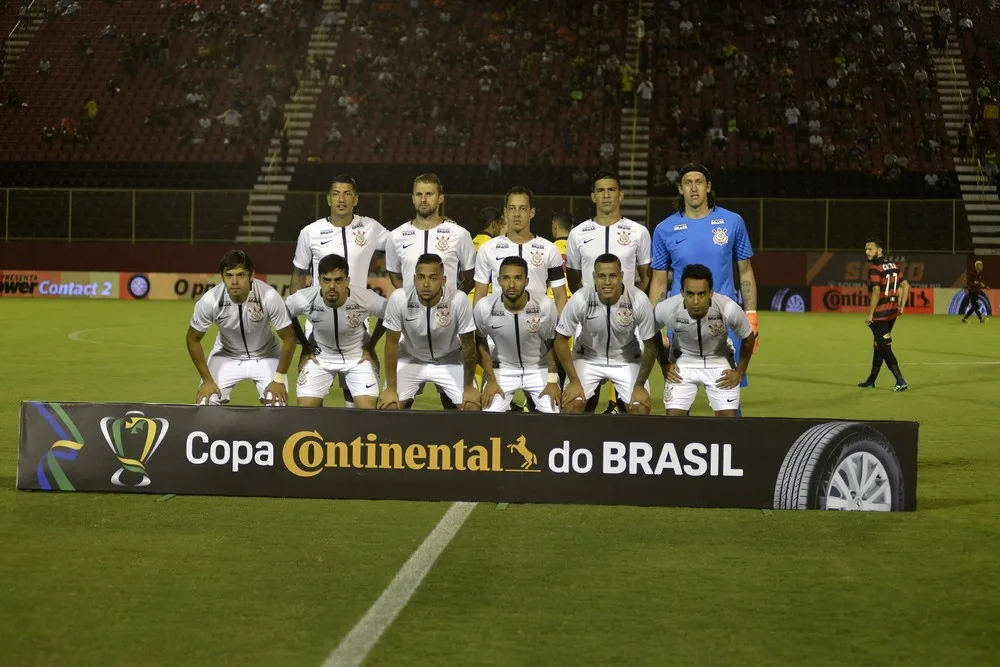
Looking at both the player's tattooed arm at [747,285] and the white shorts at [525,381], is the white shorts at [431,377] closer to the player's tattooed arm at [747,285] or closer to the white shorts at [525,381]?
the white shorts at [525,381]

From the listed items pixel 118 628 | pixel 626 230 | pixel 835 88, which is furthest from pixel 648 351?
pixel 835 88

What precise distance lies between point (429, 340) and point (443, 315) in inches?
9.3

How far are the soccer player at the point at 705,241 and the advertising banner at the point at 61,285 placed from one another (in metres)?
27.1

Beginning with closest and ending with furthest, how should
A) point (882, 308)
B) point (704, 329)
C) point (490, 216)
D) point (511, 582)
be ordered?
point (511, 582), point (704, 329), point (490, 216), point (882, 308)

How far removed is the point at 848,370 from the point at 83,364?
10.4 meters

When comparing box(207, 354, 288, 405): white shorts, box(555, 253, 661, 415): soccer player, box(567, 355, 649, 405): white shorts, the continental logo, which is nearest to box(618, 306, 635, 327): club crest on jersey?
box(555, 253, 661, 415): soccer player

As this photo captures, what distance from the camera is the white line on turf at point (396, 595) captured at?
4.63 m

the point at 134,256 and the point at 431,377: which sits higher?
the point at 134,256

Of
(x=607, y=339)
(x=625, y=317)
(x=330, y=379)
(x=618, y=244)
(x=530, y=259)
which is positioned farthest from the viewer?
(x=530, y=259)

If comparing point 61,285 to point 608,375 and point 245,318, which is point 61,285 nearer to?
point 245,318

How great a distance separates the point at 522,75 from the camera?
38.8 m

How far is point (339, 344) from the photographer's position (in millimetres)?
9703

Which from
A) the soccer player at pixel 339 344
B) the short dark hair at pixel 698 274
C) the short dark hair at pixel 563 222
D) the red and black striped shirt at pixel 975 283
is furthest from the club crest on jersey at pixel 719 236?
the red and black striped shirt at pixel 975 283

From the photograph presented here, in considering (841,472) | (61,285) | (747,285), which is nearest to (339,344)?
(747,285)
